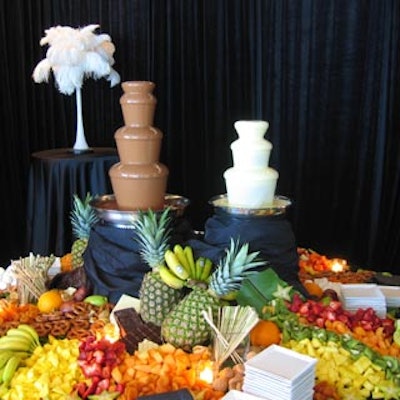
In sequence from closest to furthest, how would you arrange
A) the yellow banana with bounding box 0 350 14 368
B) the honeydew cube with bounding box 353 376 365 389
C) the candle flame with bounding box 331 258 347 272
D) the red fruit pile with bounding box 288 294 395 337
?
1. the honeydew cube with bounding box 353 376 365 389
2. the yellow banana with bounding box 0 350 14 368
3. the red fruit pile with bounding box 288 294 395 337
4. the candle flame with bounding box 331 258 347 272

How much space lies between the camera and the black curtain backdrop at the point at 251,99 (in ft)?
13.3

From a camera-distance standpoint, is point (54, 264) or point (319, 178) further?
point (319, 178)

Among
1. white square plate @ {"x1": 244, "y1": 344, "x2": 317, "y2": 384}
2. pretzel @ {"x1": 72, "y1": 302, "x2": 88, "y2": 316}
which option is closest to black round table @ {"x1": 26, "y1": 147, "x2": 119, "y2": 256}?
pretzel @ {"x1": 72, "y1": 302, "x2": 88, "y2": 316}

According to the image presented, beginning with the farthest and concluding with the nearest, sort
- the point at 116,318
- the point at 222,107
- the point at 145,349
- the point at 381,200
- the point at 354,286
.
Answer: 1. the point at 222,107
2. the point at 381,200
3. the point at 354,286
4. the point at 116,318
5. the point at 145,349

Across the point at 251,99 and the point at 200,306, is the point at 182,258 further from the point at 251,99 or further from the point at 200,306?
the point at 251,99

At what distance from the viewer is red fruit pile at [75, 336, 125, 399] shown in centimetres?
143

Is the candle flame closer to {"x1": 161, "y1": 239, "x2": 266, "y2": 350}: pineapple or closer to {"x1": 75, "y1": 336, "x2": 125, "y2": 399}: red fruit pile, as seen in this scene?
{"x1": 161, "y1": 239, "x2": 266, "y2": 350}: pineapple

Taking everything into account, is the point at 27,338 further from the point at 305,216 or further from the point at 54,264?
the point at 305,216

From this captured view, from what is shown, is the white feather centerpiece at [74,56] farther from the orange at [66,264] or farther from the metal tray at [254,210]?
the metal tray at [254,210]

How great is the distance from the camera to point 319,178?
4324 millimetres

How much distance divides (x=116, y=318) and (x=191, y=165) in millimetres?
2991

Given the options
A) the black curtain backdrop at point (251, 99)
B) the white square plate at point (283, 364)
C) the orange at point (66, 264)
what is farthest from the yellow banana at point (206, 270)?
the black curtain backdrop at point (251, 99)

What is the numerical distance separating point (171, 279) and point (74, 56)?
2141mm

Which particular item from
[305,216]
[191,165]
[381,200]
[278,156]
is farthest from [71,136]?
[381,200]
